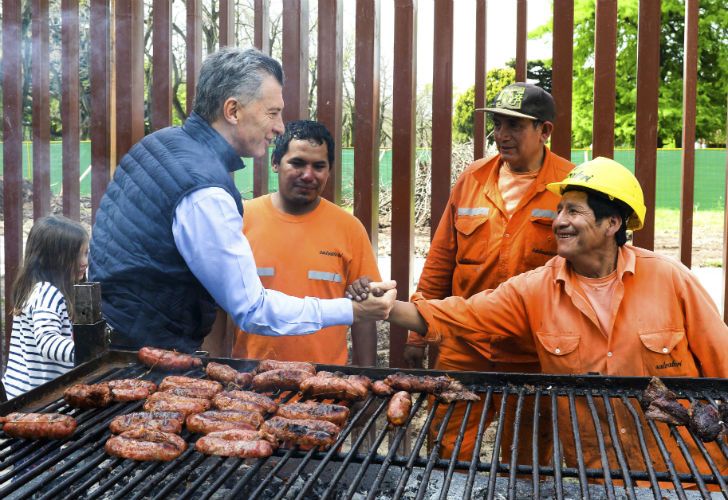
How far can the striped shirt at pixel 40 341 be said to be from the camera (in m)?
4.03

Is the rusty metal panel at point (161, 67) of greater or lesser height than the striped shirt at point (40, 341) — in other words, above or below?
above

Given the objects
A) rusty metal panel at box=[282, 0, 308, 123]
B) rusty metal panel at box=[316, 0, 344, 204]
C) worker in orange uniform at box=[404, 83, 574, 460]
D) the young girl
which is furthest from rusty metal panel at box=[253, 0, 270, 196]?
worker in orange uniform at box=[404, 83, 574, 460]

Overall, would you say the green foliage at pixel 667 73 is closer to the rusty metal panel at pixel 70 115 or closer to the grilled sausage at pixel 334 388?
the rusty metal panel at pixel 70 115

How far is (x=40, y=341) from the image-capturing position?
159 inches

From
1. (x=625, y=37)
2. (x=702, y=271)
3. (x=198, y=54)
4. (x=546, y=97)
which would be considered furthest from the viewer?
(x=625, y=37)

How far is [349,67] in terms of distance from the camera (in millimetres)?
17516

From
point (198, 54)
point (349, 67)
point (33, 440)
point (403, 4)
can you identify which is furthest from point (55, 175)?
point (33, 440)

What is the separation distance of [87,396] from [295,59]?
2920 mm

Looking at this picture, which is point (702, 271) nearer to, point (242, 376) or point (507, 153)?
point (507, 153)

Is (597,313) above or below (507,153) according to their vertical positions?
below

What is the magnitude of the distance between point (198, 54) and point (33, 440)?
3.37m

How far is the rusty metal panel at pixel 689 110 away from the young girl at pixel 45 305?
355cm

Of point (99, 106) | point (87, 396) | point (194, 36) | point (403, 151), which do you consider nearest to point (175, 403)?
point (87, 396)

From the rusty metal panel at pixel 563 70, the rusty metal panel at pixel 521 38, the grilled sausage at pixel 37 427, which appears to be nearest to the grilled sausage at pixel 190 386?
the grilled sausage at pixel 37 427
